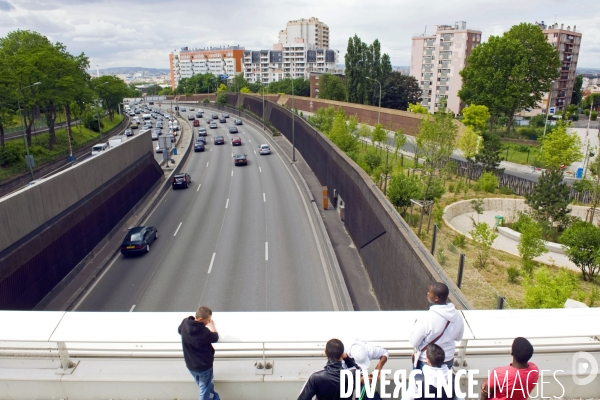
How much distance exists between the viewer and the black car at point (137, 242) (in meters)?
21.0


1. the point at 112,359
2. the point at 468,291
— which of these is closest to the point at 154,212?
the point at 468,291

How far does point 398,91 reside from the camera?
81.9 m

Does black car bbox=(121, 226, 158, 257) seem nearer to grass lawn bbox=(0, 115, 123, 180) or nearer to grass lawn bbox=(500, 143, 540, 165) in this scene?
grass lawn bbox=(0, 115, 123, 180)

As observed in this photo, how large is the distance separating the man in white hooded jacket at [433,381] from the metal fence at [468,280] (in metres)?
5.60

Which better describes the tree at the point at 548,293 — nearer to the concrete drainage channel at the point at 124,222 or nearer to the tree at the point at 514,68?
the concrete drainage channel at the point at 124,222

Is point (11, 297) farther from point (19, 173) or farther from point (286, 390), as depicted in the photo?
point (19, 173)

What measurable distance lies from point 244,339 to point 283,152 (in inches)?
1765

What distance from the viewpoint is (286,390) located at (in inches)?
196

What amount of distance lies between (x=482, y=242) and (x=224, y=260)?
1157 centimetres

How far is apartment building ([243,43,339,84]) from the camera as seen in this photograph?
584ft

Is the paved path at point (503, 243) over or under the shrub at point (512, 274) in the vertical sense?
under

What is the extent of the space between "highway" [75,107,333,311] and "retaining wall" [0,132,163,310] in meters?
1.76

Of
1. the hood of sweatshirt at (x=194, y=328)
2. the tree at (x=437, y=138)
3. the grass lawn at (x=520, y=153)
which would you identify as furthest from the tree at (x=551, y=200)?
the grass lawn at (x=520, y=153)

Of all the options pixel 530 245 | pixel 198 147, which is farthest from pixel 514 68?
pixel 530 245
